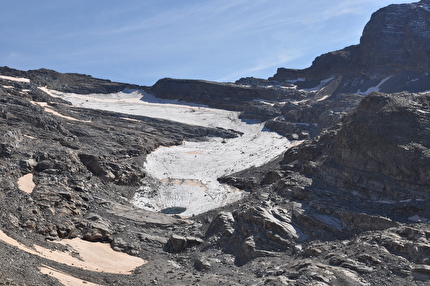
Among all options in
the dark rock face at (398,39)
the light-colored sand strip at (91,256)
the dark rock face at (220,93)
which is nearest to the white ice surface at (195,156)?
the dark rock face at (220,93)

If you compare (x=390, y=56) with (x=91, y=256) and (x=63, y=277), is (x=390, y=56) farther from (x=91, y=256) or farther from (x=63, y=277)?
(x=63, y=277)

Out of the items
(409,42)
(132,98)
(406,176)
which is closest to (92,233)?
(406,176)

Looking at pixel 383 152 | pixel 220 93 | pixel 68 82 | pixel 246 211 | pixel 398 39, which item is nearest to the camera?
pixel 246 211

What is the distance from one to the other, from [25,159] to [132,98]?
193ft

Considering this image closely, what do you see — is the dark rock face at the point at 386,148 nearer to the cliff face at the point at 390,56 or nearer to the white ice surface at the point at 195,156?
the white ice surface at the point at 195,156

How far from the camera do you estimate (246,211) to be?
92.1 ft

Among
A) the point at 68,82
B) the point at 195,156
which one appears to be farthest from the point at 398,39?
the point at 68,82

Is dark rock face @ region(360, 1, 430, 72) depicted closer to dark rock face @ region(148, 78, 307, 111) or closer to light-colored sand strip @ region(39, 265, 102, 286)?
dark rock face @ region(148, 78, 307, 111)

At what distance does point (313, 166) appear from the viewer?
113ft

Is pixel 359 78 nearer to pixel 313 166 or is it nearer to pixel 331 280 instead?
pixel 313 166

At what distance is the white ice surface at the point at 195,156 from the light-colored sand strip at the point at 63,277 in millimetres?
16749

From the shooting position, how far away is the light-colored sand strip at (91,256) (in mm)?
19719

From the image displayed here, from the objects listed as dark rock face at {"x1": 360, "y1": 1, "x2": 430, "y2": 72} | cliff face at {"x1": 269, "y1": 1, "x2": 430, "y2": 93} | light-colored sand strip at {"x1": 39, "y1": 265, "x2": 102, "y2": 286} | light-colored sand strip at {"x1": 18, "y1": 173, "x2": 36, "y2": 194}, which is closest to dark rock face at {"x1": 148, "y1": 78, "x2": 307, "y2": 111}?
cliff face at {"x1": 269, "y1": 1, "x2": 430, "y2": 93}

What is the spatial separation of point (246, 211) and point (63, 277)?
13.9 meters
